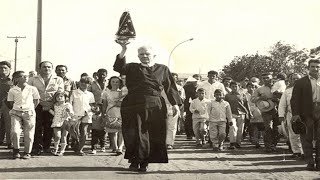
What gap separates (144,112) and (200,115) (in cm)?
590

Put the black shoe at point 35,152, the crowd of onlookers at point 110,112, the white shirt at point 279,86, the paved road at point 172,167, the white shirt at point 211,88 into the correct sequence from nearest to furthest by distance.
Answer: the paved road at point 172,167 < the crowd of onlookers at point 110,112 < the black shoe at point 35,152 < the white shirt at point 279,86 < the white shirt at point 211,88

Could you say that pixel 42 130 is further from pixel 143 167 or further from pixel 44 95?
pixel 143 167

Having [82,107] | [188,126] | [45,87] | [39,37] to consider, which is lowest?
[188,126]

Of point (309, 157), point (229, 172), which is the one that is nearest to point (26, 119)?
point (229, 172)

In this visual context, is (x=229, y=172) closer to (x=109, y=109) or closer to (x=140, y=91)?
(x=140, y=91)

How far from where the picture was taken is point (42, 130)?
39.7 ft

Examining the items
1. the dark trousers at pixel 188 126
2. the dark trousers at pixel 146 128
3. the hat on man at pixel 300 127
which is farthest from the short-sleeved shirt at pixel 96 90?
the hat on man at pixel 300 127

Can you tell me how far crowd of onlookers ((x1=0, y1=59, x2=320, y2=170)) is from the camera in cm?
994

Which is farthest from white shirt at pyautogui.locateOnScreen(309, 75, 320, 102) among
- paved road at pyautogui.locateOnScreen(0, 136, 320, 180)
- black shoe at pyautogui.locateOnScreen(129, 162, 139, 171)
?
black shoe at pyautogui.locateOnScreen(129, 162, 139, 171)

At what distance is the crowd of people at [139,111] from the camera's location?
928cm

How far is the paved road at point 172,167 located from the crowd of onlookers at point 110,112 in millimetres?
442

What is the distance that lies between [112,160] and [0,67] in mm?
4194

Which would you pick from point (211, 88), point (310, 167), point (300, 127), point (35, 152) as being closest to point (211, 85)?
point (211, 88)

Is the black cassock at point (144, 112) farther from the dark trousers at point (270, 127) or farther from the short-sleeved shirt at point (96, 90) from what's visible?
the dark trousers at point (270, 127)
